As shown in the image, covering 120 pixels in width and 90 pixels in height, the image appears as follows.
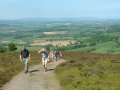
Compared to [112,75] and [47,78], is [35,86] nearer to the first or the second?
[47,78]

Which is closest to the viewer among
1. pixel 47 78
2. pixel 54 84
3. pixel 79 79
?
pixel 54 84

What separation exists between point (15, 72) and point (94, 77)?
9.31m

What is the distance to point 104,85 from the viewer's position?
25.5 meters

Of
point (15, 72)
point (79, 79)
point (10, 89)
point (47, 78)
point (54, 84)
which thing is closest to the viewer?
point (10, 89)

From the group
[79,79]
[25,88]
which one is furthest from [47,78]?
[25,88]

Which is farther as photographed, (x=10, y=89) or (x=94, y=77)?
(x=94, y=77)

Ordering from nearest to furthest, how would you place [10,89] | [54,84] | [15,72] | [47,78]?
1. [10,89]
2. [54,84]
3. [47,78]
4. [15,72]

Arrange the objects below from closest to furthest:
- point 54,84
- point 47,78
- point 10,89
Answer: point 10,89, point 54,84, point 47,78

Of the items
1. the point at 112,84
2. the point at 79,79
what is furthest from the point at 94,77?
the point at 112,84

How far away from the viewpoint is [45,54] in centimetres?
3559

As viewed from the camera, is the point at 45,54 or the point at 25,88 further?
the point at 45,54

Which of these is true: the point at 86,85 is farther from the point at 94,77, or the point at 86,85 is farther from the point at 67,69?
the point at 67,69

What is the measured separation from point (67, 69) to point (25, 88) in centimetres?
1114

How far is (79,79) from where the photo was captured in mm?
28375
